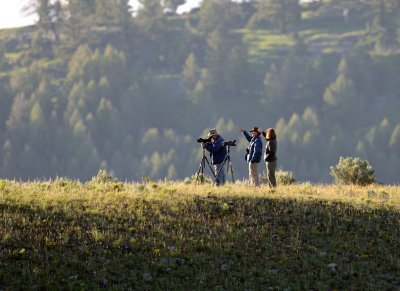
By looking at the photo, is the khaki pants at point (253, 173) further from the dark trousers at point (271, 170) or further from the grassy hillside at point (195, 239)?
the grassy hillside at point (195, 239)

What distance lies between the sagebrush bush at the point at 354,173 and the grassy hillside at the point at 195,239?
8322 millimetres

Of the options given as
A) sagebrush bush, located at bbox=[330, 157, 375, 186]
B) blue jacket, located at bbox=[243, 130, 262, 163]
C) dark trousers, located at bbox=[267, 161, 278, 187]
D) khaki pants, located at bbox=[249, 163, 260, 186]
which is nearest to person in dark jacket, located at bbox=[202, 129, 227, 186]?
khaki pants, located at bbox=[249, 163, 260, 186]

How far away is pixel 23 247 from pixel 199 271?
418 cm

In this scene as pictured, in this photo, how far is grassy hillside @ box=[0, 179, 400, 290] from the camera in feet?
64.3

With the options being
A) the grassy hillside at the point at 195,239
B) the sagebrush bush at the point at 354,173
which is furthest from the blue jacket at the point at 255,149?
the sagebrush bush at the point at 354,173

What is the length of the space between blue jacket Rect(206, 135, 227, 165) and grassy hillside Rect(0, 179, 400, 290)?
276 cm

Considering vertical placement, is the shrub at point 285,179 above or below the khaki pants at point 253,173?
below

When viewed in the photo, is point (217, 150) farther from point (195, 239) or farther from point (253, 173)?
point (195, 239)

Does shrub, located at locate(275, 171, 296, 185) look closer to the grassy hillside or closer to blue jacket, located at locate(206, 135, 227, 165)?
blue jacket, located at locate(206, 135, 227, 165)

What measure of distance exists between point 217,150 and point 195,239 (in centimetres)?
824

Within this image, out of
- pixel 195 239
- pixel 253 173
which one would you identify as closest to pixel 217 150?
pixel 253 173

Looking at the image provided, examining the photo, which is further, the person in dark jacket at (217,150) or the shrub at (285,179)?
the shrub at (285,179)

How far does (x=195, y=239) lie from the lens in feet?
72.1

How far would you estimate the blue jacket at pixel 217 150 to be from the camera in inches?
1171
